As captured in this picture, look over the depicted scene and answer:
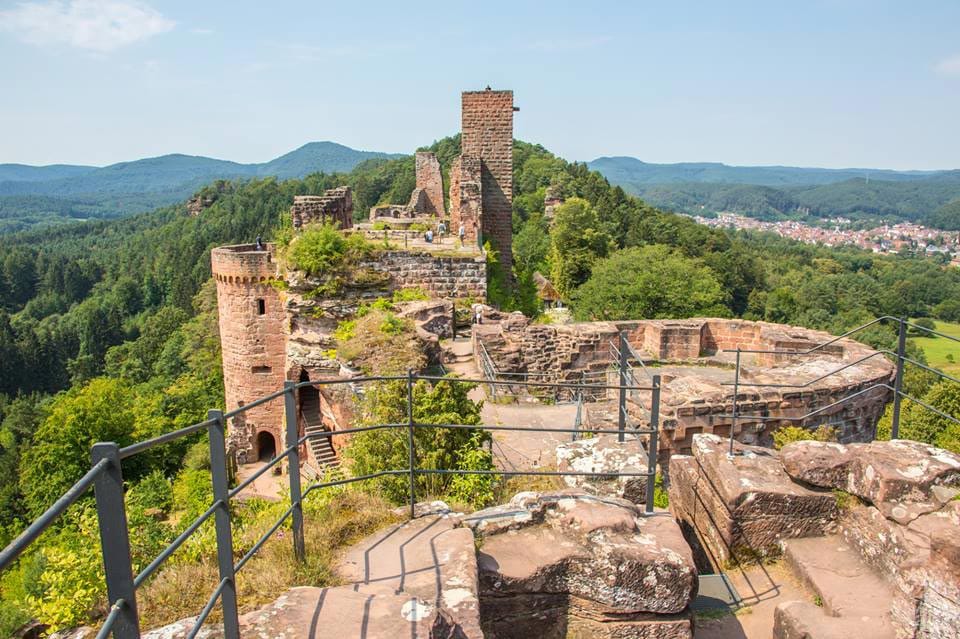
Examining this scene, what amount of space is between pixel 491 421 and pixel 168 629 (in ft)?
26.0

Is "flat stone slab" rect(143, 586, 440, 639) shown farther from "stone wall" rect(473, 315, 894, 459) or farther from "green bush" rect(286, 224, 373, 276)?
"green bush" rect(286, 224, 373, 276)

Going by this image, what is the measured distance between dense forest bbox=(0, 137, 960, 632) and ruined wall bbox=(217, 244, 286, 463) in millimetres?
4266

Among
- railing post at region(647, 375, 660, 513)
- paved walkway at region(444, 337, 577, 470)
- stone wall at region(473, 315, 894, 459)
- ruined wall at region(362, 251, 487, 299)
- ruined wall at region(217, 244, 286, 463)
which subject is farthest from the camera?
ruined wall at region(217, 244, 286, 463)

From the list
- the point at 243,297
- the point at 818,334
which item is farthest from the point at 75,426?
the point at 818,334

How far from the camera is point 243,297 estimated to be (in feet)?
60.4

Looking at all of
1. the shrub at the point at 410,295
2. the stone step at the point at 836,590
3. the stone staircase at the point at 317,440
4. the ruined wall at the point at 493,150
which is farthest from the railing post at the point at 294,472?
the ruined wall at the point at 493,150

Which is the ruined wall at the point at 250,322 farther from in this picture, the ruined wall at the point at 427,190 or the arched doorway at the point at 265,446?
the ruined wall at the point at 427,190

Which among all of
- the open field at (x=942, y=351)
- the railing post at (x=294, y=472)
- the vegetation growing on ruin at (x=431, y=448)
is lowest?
the open field at (x=942, y=351)

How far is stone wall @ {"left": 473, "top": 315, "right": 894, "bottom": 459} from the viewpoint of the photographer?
33.1ft

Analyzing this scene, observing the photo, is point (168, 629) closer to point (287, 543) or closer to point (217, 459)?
point (217, 459)

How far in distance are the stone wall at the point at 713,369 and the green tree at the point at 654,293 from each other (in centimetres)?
1401

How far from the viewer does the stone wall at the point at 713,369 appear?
1008 centimetres

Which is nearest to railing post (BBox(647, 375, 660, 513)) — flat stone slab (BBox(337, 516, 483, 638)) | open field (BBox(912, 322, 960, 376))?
flat stone slab (BBox(337, 516, 483, 638))

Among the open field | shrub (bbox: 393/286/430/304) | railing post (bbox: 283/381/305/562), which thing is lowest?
the open field
